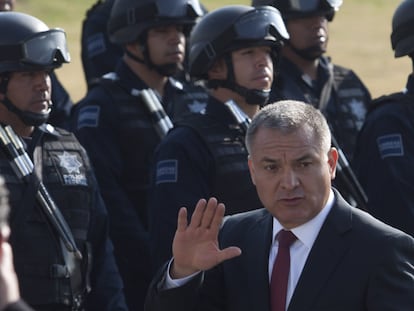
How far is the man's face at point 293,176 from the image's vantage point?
5.20m

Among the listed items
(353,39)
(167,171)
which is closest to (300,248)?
(167,171)

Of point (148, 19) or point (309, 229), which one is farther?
point (148, 19)

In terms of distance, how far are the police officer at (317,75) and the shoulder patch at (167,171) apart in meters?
1.76

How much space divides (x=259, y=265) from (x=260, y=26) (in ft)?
10.1

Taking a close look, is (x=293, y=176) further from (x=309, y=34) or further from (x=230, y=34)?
(x=309, y=34)

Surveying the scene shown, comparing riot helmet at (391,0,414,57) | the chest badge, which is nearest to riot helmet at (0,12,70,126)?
the chest badge

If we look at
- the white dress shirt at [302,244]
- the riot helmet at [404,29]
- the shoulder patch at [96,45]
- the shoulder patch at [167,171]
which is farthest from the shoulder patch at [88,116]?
the white dress shirt at [302,244]

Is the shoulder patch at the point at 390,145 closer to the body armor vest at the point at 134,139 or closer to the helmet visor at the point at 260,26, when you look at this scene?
the helmet visor at the point at 260,26

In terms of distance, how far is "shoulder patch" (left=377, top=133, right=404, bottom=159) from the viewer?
8266 millimetres

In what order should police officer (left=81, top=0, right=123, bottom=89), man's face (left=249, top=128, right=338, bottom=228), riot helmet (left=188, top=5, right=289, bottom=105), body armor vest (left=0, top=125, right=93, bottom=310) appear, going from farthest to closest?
police officer (left=81, top=0, right=123, bottom=89), riot helmet (left=188, top=5, right=289, bottom=105), body armor vest (left=0, top=125, right=93, bottom=310), man's face (left=249, top=128, right=338, bottom=228)

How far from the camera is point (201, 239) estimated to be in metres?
5.11

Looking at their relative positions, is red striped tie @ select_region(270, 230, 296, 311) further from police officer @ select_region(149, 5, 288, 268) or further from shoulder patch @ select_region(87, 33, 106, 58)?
shoulder patch @ select_region(87, 33, 106, 58)

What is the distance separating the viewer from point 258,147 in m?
5.35

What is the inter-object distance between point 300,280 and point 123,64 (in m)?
4.55
